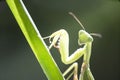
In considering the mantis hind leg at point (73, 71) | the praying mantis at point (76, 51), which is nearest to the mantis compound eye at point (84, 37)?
the praying mantis at point (76, 51)

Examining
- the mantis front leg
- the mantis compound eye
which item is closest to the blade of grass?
the mantis front leg

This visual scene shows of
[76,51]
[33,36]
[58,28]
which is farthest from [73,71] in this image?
[33,36]

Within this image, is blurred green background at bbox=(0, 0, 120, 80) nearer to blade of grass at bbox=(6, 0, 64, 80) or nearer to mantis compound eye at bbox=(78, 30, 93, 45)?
mantis compound eye at bbox=(78, 30, 93, 45)

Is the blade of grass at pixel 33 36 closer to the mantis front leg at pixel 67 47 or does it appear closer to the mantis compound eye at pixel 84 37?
the mantis front leg at pixel 67 47

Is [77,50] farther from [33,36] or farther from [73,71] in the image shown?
[33,36]

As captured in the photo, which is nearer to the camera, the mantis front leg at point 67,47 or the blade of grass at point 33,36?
the blade of grass at point 33,36

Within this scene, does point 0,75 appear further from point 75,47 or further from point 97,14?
point 97,14

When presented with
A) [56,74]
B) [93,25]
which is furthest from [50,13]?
[56,74]

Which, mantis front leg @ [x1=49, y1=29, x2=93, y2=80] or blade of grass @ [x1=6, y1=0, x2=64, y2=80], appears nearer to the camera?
blade of grass @ [x1=6, y1=0, x2=64, y2=80]
